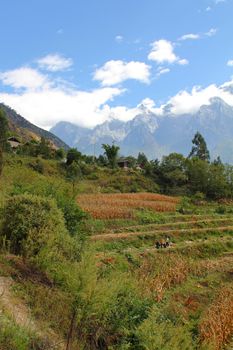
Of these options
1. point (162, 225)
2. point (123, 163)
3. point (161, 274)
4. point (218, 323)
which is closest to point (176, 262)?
point (161, 274)

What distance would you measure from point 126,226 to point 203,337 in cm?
1707

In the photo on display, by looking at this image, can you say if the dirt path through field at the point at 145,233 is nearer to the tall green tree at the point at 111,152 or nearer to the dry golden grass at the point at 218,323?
the dry golden grass at the point at 218,323

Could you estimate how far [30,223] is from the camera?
13.4 m

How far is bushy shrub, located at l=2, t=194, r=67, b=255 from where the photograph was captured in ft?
42.3

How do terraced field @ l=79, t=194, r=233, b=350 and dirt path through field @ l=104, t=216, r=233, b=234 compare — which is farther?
dirt path through field @ l=104, t=216, r=233, b=234

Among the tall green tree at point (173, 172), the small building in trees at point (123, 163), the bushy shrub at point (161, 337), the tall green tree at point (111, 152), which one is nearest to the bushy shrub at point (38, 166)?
→ the tall green tree at point (173, 172)

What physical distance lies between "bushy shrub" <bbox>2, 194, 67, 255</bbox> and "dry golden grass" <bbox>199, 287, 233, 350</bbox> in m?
5.68

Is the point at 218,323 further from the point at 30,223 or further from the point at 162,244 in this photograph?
the point at 162,244

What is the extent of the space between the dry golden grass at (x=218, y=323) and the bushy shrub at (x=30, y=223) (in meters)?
5.68

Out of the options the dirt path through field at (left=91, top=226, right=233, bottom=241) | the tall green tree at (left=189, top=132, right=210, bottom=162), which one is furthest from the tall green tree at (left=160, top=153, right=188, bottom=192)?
the dirt path through field at (left=91, top=226, right=233, bottom=241)

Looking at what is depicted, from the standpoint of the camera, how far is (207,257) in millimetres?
25422

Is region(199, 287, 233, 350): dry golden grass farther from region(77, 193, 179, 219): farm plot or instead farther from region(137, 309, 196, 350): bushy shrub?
region(77, 193, 179, 219): farm plot

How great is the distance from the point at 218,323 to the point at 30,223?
7.21 m

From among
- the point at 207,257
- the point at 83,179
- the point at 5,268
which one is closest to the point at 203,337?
the point at 5,268
